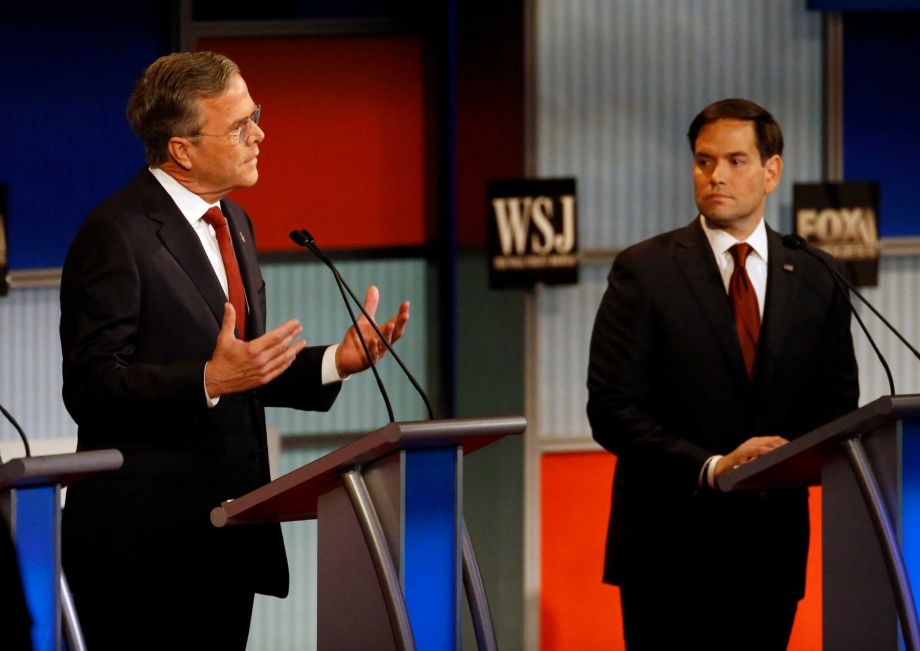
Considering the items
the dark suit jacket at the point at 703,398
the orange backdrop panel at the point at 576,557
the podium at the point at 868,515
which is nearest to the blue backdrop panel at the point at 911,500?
the podium at the point at 868,515

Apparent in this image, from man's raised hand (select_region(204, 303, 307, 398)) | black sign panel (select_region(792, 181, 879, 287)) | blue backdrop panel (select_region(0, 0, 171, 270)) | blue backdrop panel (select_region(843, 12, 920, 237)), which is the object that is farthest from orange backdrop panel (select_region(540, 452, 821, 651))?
man's raised hand (select_region(204, 303, 307, 398))

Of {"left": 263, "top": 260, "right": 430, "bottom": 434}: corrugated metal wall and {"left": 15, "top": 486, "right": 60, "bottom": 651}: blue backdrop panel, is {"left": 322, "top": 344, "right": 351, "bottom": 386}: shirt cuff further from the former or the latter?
{"left": 263, "top": 260, "right": 430, "bottom": 434}: corrugated metal wall

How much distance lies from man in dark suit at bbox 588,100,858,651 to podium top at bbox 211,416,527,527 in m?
0.96

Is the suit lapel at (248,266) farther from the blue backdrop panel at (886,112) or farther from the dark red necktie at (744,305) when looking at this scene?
the blue backdrop panel at (886,112)

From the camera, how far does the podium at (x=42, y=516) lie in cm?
251

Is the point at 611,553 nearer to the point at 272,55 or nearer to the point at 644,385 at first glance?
the point at 644,385

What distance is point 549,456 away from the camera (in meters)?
5.04

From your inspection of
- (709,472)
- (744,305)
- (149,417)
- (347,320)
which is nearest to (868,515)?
(709,472)

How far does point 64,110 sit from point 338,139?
899mm

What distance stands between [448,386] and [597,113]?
107 centimetres

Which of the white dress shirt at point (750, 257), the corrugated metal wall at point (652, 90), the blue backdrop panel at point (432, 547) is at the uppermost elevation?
the corrugated metal wall at point (652, 90)

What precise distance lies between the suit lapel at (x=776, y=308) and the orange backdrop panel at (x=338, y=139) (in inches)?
75.4

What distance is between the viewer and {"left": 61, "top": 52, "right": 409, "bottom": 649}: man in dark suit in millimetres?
2971

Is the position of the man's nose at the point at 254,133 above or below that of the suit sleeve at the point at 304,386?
above
